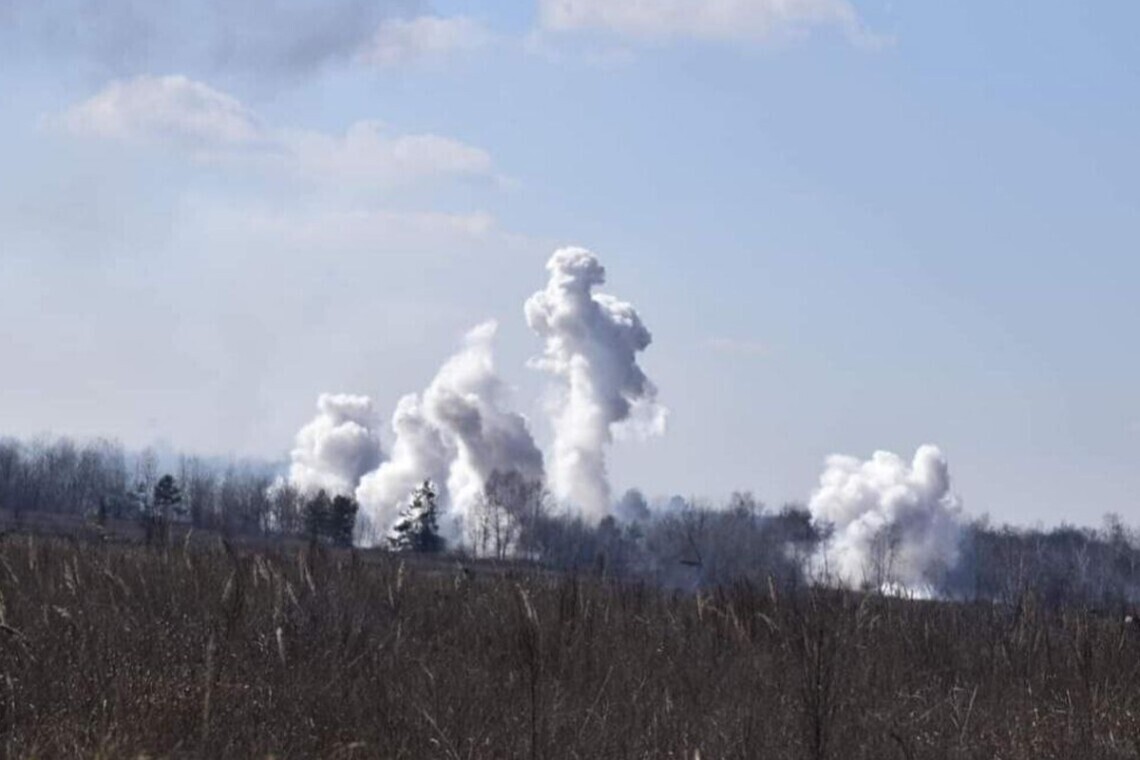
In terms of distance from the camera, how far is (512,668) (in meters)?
14.6

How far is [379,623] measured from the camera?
16.0 metres

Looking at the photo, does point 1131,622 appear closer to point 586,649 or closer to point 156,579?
point 586,649

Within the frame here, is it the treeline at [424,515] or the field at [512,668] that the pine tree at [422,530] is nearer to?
the treeline at [424,515]

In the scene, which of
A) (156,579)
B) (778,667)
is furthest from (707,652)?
(156,579)

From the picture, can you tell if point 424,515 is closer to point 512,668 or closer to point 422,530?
point 422,530

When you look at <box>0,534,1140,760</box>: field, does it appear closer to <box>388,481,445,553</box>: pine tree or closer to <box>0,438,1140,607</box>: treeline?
<box>0,438,1140,607</box>: treeline

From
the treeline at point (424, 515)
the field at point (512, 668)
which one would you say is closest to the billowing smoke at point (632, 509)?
the treeline at point (424, 515)

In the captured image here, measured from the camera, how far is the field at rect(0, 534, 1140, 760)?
11656mm

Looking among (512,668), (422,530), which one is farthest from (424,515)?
(512,668)

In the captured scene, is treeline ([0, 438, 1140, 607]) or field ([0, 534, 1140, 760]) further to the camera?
treeline ([0, 438, 1140, 607])

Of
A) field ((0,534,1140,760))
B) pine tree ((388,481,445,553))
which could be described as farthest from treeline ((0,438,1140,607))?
field ((0,534,1140,760))

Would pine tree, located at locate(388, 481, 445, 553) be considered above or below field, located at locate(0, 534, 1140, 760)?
above

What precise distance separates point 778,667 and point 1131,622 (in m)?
3.63

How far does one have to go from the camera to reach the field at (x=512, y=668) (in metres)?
11.7
